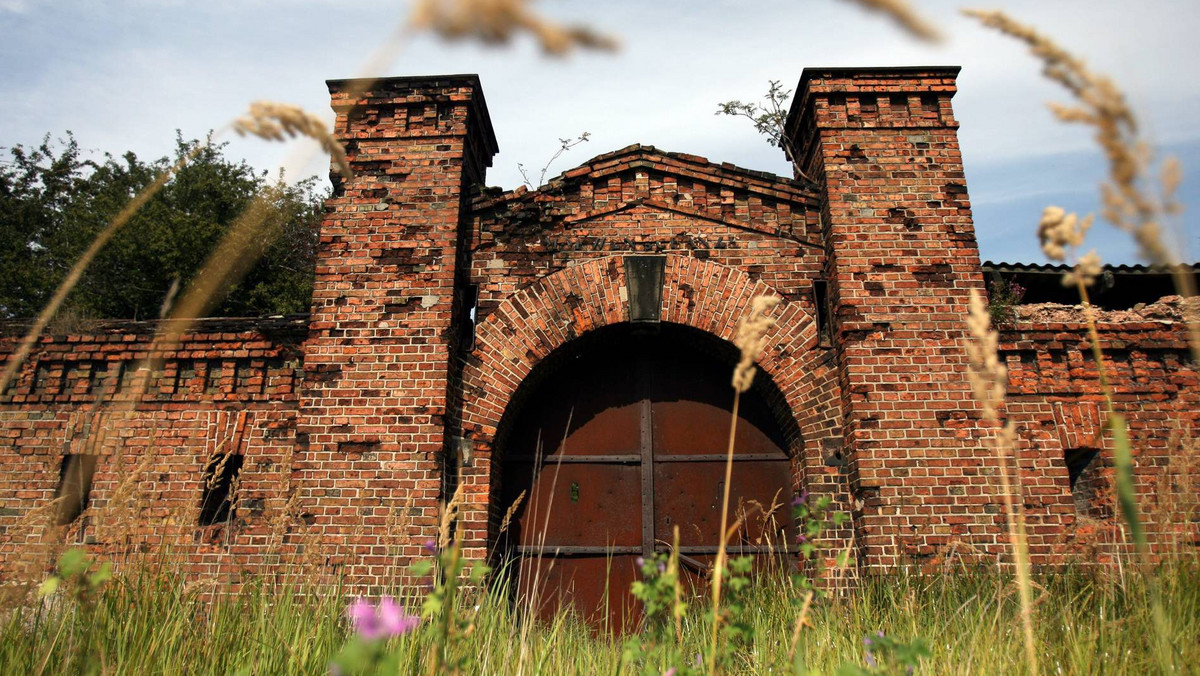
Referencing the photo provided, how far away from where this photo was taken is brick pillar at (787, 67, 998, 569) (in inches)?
218

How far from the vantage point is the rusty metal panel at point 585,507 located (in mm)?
6328

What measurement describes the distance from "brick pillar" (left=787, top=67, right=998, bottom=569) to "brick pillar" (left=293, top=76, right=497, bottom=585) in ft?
10.9

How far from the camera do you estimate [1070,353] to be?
240 inches

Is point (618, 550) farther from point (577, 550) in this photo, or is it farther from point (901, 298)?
point (901, 298)

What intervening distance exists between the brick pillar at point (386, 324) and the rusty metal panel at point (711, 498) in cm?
202

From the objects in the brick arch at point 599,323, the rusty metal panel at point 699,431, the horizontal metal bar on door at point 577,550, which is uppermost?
the brick arch at point 599,323

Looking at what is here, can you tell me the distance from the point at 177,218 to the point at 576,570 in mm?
18469

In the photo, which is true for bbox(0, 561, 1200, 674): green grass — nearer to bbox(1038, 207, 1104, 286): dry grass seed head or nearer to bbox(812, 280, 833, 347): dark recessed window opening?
bbox(1038, 207, 1104, 286): dry grass seed head

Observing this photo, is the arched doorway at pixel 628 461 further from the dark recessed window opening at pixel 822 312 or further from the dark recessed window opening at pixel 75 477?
the dark recessed window opening at pixel 75 477

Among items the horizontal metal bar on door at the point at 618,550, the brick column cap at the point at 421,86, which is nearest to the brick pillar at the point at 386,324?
the brick column cap at the point at 421,86

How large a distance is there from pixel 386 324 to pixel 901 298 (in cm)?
443

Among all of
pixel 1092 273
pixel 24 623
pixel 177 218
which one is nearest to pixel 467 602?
A: pixel 24 623

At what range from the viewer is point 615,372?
22.4 ft

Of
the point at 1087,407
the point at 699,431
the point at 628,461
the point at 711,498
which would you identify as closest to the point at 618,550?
the point at 628,461
